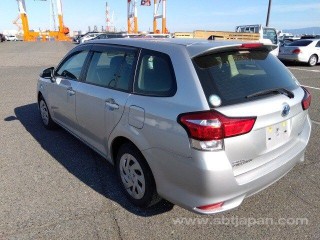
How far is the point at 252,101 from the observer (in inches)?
87.4

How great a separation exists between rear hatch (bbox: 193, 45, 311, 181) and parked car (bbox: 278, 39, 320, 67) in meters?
13.1

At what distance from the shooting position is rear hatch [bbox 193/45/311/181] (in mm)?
2127

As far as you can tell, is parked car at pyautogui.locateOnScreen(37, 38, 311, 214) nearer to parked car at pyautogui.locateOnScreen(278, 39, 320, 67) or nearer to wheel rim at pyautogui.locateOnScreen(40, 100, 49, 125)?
wheel rim at pyautogui.locateOnScreen(40, 100, 49, 125)

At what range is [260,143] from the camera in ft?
7.34

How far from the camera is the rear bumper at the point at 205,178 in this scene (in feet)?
6.78

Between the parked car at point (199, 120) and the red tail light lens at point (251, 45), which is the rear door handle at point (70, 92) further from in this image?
the red tail light lens at point (251, 45)

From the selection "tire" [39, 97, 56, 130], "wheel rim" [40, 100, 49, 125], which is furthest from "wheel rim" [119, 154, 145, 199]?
"wheel rim" [40, 100, 49, 125]

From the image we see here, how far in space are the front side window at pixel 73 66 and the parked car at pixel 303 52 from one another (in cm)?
1315

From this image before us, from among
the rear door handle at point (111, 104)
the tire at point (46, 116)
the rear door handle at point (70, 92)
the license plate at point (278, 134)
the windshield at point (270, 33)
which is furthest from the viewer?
the windshield at point (270, 33)

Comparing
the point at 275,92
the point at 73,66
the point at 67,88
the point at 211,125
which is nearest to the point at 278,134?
the point at 275,92

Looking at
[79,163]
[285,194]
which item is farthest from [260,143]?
[79,163]

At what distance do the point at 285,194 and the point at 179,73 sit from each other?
1.79 m

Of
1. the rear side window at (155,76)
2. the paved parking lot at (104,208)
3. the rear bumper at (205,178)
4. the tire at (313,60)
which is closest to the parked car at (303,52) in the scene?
the tire at (313,60)

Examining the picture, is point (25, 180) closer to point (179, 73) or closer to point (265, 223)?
point (179, 73)
